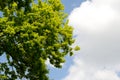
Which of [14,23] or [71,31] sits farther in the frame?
[71,31]

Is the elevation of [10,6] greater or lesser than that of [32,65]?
greater

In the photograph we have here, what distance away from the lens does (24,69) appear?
2755 cm

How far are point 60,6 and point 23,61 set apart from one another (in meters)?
5.05

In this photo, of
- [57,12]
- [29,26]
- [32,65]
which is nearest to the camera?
[29,26]

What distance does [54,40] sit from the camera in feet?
89.2

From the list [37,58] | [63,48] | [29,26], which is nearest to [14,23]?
[29,26]

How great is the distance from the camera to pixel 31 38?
25047 mm

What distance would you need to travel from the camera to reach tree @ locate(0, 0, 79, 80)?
25.0 meters

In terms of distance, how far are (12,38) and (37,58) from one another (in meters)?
2.17

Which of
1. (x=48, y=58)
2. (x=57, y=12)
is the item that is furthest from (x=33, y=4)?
(x=48, y=58)

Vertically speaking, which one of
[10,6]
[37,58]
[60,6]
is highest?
[60,6]

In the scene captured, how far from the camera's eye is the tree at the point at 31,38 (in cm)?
2495

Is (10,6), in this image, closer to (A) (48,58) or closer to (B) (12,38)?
(B) (12,38)

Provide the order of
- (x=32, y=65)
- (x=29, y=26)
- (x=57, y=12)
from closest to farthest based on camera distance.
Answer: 1. (x=29, y=26)
2. (x=32, y=65)
3. (x=57, y=12)
